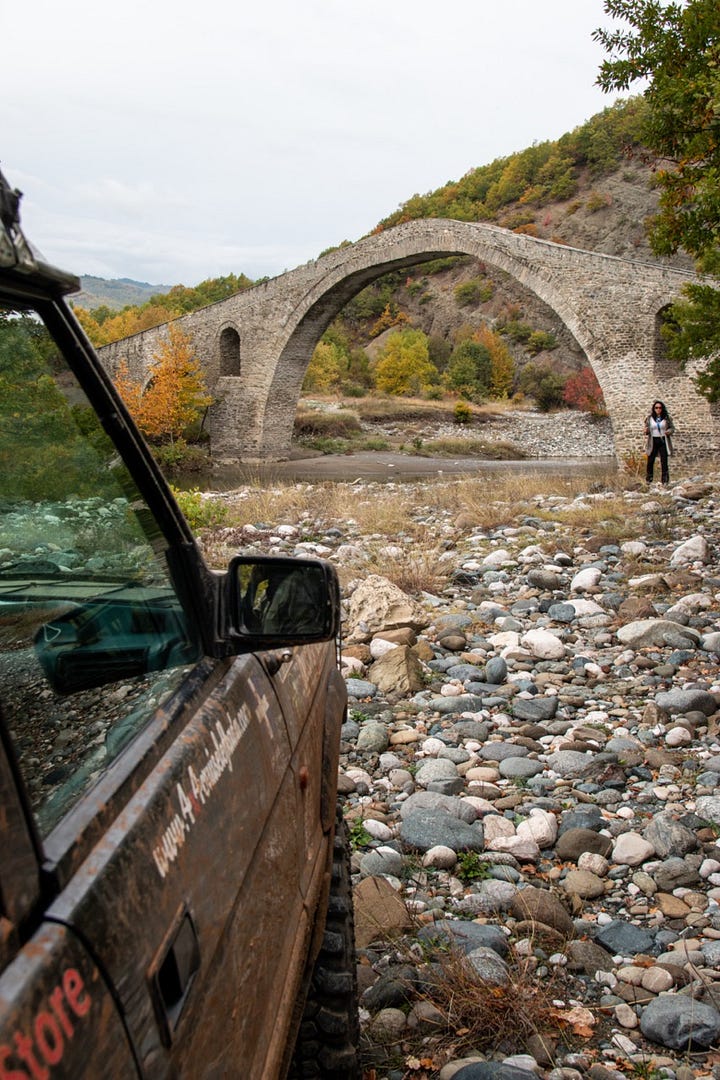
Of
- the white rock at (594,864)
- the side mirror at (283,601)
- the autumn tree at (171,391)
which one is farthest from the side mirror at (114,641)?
the autumn tree at (171,391)

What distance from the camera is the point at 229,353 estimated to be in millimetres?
34000

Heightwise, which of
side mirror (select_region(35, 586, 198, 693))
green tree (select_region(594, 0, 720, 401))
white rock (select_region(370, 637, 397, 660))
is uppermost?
green tree (select_region(594, 0, 720, 401))

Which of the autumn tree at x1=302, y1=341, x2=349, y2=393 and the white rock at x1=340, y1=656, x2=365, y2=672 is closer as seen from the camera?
the white rock at x1=340, y1=656, x2=365, y2=672

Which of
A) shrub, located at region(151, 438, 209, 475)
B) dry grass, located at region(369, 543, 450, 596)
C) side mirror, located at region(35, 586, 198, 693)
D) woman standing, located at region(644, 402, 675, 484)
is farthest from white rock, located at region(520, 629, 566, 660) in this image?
shrub, located at region(151, 438, 209, 475)

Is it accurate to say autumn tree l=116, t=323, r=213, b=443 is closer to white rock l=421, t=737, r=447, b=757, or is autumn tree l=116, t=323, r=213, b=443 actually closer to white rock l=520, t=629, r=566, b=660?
white rock l=520, t=629, r=566, b=660

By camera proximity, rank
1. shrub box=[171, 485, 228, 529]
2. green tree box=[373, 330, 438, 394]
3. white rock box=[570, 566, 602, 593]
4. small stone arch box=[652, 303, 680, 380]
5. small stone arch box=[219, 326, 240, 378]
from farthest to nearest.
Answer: green tree box=[373, 330, 438, 394] → small stone arch box=[219, 326, 240, 378] → small stone arch box=[652, 303, 680, 380] → shrub box=[171, 485, 228, 529] → white rock box=[570, 566, 602, 593]

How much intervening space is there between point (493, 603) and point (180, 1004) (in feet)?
20.9

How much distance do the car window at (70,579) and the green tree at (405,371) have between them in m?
51.3

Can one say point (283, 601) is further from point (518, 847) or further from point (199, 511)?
point (199, 511)

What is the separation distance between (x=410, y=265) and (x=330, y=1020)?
29716 millimetres

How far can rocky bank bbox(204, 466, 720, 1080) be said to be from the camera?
257 cm

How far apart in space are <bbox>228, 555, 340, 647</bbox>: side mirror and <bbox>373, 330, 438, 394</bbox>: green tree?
5130 cm

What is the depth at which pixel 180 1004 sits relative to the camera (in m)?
1.03

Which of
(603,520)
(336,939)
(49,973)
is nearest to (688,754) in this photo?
(336,939)
